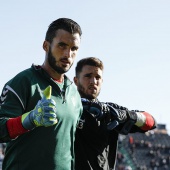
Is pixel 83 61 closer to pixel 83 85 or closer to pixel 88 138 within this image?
→ pixel 83 85

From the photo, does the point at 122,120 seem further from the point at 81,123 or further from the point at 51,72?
the point at 51,72

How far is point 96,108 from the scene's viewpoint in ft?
14.3

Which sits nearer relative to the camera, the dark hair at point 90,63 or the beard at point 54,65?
the beard at point 54,65

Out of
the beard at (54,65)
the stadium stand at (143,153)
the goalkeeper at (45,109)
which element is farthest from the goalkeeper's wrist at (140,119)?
the stadium stand at (143,153)

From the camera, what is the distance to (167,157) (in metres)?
43.9

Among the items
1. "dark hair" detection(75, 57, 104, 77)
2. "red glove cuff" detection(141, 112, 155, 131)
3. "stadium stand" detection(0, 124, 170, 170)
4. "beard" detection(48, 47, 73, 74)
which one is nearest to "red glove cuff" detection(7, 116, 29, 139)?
"beard" detection(48, 47, 73, 74)

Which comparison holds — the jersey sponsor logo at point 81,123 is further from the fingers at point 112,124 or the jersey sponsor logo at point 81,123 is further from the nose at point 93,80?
the nose at point 93,80

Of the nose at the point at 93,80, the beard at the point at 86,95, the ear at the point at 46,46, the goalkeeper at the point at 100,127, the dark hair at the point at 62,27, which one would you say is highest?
the dark hair at the point at 62,27

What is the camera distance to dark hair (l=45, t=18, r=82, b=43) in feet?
12.5

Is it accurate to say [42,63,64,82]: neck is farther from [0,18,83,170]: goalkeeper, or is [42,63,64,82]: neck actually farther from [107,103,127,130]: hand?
[107,103,127,130]: hand

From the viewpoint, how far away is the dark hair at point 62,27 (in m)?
3.80

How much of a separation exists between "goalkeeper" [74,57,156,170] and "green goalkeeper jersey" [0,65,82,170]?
732 mm

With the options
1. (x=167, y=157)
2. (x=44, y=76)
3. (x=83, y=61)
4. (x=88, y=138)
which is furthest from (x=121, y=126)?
(x=167, y=157)

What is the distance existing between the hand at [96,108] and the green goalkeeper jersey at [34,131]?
0.63 m
